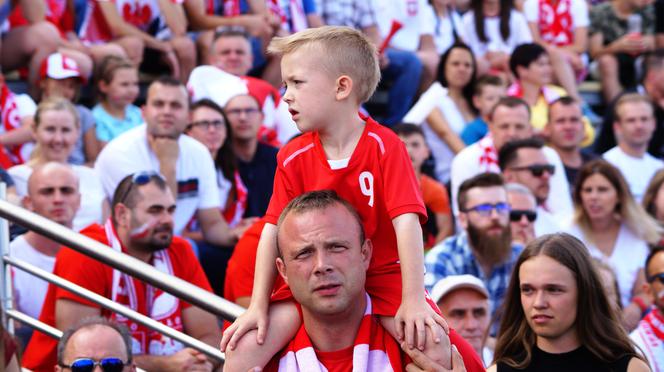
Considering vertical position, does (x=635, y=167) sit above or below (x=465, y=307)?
above

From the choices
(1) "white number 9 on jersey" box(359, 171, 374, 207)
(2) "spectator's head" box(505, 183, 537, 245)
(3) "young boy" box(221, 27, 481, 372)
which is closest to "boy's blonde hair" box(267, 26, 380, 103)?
(3) "young boy" box(221, 27, 481, 372)

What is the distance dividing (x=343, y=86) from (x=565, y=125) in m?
6.12

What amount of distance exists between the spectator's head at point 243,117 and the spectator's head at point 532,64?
3.16m

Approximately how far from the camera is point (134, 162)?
735cm

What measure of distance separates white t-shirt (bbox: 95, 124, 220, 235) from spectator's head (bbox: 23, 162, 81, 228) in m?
0.69

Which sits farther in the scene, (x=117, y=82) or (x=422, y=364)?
Result: (x=117, y=82)

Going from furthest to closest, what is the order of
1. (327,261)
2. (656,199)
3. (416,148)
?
(416,148) < (656,199) < (327,261)

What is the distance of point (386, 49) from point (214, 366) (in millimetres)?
5353

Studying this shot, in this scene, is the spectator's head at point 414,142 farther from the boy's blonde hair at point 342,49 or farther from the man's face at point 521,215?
the boy's blonde hair at point 342,49

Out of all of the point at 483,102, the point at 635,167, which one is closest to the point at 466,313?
the point at 635,167

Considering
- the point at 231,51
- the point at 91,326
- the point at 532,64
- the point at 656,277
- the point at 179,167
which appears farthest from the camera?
the point at 532,64

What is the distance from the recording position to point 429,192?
28.4 ft

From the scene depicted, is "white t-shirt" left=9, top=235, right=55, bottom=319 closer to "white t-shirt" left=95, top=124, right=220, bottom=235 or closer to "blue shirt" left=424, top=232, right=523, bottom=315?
"white t-shirt" left=95, top=124, right=220, bottom=235

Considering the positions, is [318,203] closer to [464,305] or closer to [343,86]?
[343,86]
